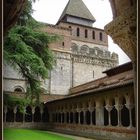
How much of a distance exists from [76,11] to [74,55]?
7.86m

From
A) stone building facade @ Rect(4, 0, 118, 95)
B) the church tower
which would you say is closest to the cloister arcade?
stone building facade @ Rect(4, 0, 118, 95)

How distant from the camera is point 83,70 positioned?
29109mm

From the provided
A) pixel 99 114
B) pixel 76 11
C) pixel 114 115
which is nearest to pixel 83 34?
pixel 76 11

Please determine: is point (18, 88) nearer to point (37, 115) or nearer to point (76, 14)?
point (37, 115)

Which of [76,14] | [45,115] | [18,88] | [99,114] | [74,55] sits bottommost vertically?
[45,115]

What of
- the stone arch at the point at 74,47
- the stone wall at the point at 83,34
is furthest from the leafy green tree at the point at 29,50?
the stone wall at the point at 83,34

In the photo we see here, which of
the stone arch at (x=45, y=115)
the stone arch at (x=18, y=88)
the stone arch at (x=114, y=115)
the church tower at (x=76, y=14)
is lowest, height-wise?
the stone arch at (x=45, y=115)

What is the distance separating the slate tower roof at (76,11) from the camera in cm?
3400

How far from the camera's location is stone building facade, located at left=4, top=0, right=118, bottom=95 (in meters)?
26.8

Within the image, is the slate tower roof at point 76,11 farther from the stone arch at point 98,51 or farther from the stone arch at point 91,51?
the stone arch at point 91,51

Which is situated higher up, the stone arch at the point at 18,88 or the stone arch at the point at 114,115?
the stone arch at the point at 18,88

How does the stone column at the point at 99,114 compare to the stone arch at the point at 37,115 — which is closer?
the stone column at the point at 99,114

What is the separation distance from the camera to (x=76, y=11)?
34.6 metres

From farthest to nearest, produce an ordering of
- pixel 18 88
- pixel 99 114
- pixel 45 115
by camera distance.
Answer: pixel 18 88 → pixel 45 115 → pixel 99 114
